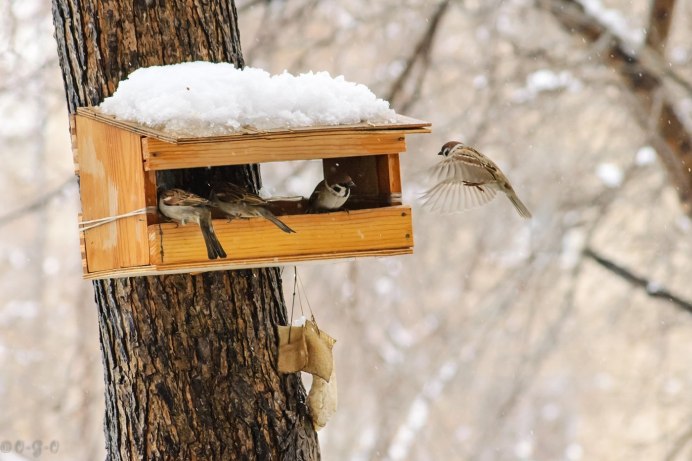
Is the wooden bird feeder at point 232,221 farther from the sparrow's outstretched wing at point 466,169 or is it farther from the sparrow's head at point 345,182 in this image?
the sparrow's outstretched wing at point 466,169

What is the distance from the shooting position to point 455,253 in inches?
237

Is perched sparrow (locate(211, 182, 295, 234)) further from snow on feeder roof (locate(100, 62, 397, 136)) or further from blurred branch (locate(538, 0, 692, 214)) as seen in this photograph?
blurred branch (locate(538, 0, 692, 214))

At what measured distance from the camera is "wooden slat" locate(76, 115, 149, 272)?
2.14m

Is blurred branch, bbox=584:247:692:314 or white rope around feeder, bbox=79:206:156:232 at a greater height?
white rope around feeder, bbox=79:206:156:232

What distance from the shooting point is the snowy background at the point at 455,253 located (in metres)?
5.50

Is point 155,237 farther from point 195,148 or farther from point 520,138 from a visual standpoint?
point 520,138

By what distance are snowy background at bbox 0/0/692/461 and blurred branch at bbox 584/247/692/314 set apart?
0.02 meters

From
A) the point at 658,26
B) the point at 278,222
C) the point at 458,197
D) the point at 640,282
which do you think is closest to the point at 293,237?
the point at 278,222

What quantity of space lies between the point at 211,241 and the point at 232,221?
79 millimetres

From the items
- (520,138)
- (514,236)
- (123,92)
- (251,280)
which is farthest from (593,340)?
(123,92)

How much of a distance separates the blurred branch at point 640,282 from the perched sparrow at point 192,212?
3857mm

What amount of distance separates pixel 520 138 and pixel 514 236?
2.18ft

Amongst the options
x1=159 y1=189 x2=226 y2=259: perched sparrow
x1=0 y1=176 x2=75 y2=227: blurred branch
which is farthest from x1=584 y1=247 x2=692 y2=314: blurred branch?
x1=159 y1=189 x2=226 y2=259: perched sparrow

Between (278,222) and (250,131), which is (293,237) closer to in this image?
(278,222)
